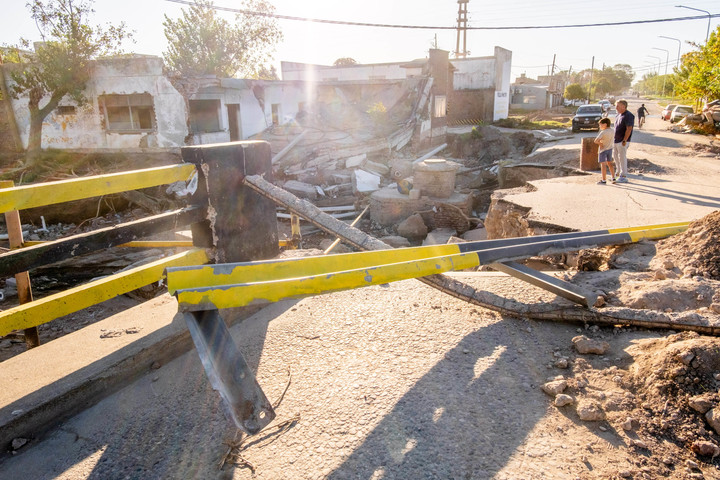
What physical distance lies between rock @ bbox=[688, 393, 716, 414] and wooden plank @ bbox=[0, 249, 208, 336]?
266cm

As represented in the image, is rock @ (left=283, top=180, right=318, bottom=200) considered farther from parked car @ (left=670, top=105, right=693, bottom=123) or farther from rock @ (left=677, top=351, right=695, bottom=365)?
parked car @ (left=670, top=105, right=693, bottom=123)

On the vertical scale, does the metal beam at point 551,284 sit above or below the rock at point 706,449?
above

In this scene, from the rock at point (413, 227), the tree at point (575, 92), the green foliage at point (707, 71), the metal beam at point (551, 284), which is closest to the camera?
the metal beam at point (551, 284)

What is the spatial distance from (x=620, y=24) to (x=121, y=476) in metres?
20.0

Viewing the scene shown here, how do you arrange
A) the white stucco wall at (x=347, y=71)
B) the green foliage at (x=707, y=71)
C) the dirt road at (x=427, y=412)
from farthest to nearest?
the white stucco wall at (x=347, y=71) → the green foliage at (x=707, y=71) → the dirt road at (x=427, y=412)

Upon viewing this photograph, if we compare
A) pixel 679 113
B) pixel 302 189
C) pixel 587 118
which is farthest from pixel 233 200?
pixel 679 113

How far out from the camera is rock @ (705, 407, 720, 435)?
1806mm

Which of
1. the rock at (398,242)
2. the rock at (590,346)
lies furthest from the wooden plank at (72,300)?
the rock at (398,242)

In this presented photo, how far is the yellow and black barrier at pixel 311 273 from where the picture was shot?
71.4 inches

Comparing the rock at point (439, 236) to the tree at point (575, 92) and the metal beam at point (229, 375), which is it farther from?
the tree at point (575, 92)

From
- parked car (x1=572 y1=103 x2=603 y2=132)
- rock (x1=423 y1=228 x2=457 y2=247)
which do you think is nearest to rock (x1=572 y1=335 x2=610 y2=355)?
rock (x1=423 y1=228 x2=457 y2=247)

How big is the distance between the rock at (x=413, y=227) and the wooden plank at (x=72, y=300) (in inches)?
295

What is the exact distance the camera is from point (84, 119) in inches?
760

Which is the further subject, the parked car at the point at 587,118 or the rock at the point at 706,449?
the parked car at the point at 587,118
